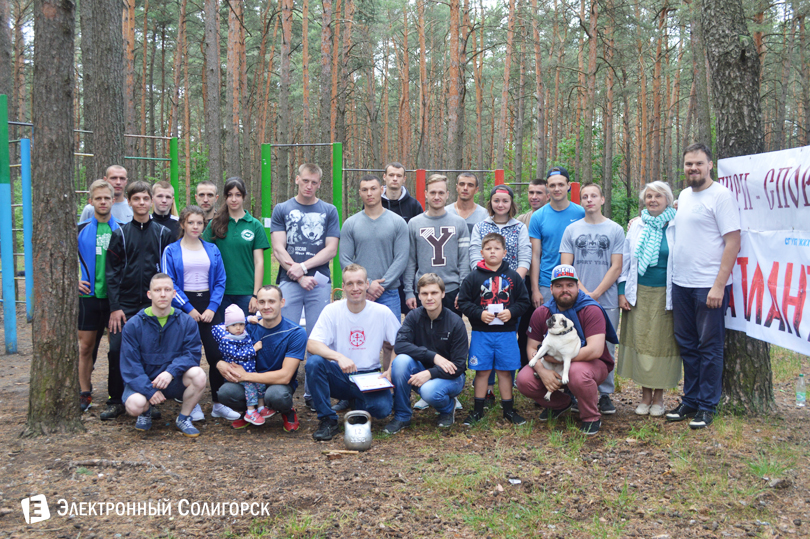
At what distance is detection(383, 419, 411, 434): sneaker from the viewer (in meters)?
4.61

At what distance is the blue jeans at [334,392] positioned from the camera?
4.50 m

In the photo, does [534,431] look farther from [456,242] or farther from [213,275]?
[213,275]

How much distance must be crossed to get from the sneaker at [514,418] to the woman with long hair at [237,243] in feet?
8.15

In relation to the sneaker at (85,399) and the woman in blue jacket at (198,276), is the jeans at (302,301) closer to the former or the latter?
the woman in blue jacket at (198,276)

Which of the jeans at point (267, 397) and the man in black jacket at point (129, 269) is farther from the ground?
the man in black jacket at point (129, 269)

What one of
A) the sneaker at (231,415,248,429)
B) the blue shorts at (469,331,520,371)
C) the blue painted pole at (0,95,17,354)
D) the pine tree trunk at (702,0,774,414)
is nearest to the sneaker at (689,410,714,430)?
the pine tree trunk at (702,0,774,414)

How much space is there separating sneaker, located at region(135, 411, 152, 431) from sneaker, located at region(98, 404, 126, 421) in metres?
0.37

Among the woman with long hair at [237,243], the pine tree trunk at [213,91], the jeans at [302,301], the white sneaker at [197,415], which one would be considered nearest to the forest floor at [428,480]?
the white sneaker at [197,415]

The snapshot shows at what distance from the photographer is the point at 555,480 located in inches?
146

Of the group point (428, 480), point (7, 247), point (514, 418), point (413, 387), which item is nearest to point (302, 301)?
point (413, 387)

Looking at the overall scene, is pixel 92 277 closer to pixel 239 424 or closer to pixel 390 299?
pixel 239 424

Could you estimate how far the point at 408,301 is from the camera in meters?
5.31
